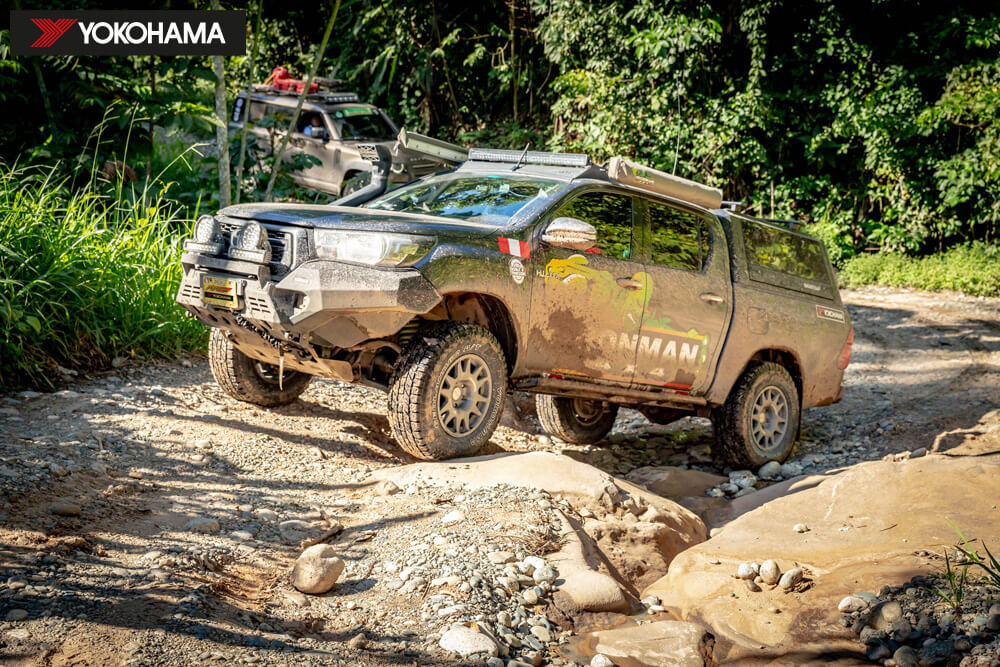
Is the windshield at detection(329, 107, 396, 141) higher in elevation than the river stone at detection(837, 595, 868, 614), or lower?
higher

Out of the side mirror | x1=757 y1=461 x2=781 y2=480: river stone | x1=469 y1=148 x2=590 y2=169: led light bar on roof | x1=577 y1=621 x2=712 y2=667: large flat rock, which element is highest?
x1=469 y1=148 x2=590 y2=169: led light bar on roof

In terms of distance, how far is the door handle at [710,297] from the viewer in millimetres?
5864

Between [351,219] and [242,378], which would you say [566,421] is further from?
[351,219]

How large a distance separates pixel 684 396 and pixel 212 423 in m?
3.09

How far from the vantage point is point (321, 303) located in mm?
4188

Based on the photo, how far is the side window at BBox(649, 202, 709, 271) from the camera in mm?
5688

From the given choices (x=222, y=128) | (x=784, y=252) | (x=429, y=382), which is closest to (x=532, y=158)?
(x=429, y=382)

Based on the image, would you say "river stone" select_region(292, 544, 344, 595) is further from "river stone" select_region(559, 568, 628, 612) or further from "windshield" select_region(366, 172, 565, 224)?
"windshield" select_region(366, 172, 565, 224)

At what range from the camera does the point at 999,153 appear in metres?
12.7

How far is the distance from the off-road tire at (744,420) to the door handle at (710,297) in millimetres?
748

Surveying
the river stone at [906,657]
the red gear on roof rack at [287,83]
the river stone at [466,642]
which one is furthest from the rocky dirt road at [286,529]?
the red gear on roof rack at [287,83]

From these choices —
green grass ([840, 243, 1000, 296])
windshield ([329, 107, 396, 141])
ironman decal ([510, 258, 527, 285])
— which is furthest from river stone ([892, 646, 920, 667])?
windshield ([329, 107, 396, 141])

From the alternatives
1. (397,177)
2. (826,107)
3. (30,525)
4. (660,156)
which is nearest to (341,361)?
(30,525)

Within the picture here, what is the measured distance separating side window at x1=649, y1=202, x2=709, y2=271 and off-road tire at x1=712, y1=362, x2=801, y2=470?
3.33 ft
